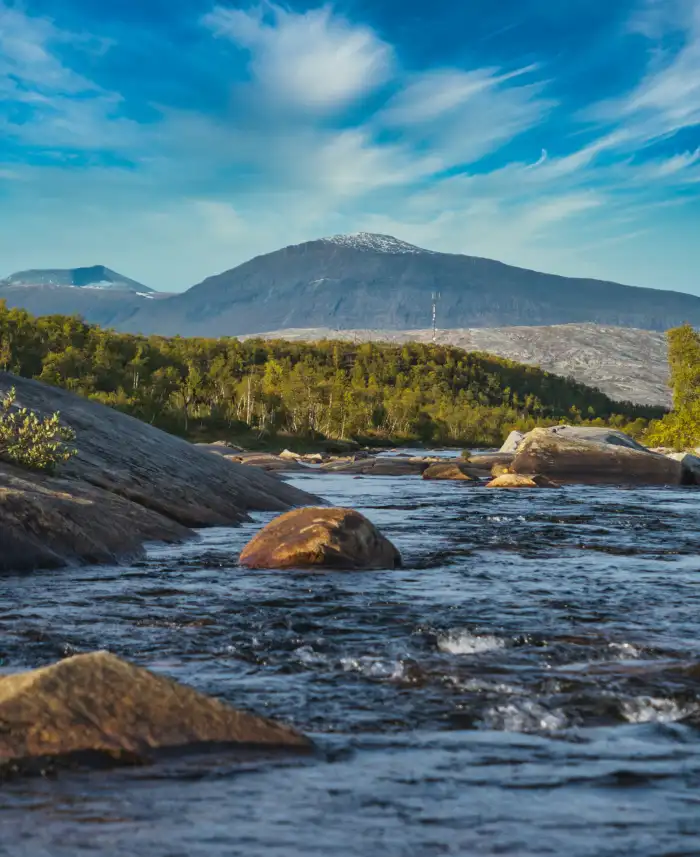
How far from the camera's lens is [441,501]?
102 ft

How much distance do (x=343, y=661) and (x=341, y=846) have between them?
372 centimetres

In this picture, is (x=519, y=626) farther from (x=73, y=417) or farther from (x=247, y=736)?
(x=73, y=417)

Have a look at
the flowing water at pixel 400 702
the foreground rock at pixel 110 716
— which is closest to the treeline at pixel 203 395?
the flowing water at pixel 400 702

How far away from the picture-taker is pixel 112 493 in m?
16.8

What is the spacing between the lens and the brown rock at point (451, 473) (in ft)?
Answer: 153

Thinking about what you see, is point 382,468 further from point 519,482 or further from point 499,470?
point 519,482

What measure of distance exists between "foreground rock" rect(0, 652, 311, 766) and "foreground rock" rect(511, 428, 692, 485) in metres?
39.4

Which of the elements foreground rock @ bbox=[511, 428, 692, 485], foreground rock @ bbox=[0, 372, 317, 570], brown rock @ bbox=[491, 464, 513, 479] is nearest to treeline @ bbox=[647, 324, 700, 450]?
brown rock @ bbox=[491, 464, 513, 479]

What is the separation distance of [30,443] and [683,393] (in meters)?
57.7

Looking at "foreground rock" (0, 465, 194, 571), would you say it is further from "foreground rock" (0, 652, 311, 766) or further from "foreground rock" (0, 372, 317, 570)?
"foreground rock" (0, 652, 311, 766)

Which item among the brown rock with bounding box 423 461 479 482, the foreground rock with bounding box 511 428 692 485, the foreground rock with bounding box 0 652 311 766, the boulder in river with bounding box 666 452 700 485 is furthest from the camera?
the brown rock with bounding box 423 461 479 482

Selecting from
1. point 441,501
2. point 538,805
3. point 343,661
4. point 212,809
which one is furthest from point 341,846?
point 441,501

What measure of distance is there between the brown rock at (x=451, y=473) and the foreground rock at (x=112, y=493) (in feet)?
75.8

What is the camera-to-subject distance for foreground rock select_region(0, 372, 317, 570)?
1306 cm
